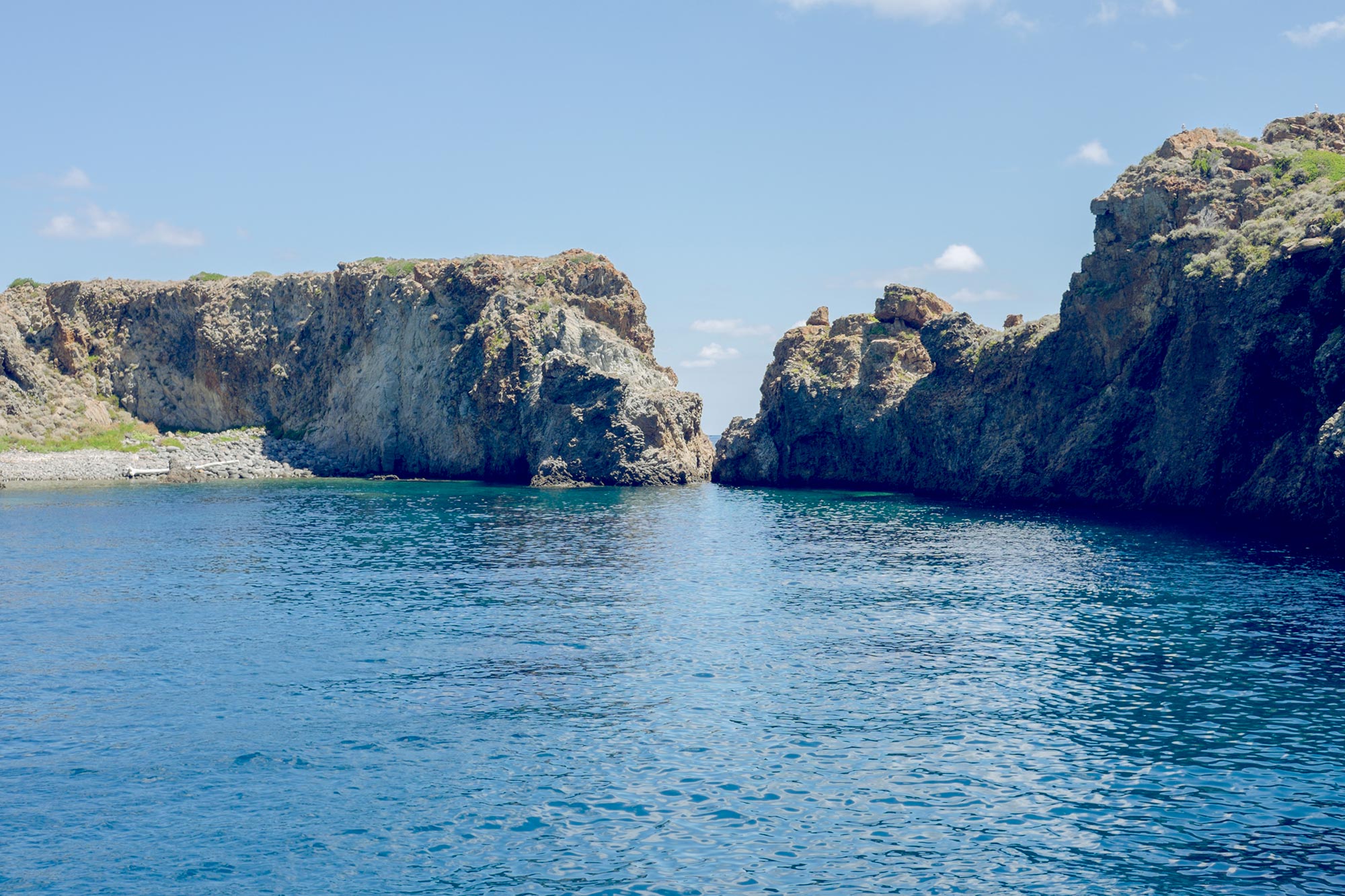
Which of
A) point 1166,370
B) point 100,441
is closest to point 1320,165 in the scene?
point 1166,370

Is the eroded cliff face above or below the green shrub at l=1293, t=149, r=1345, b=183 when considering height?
below

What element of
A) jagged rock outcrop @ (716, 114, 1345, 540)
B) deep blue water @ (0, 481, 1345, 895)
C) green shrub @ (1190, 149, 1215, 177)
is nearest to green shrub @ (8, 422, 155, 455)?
deep blue water @ (0, 481, 1345, 895)

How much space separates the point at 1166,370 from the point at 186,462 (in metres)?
122

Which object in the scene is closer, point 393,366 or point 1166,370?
point 1166,370

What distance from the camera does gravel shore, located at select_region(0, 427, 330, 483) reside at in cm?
13100

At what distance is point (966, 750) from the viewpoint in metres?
28.8

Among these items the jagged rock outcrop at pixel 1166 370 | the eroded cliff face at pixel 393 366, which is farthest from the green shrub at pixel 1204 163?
the eroded cliff face at pixel 393 366

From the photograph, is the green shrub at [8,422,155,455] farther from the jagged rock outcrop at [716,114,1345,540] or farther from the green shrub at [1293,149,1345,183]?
the green shrub at [1293,149,1345,183]

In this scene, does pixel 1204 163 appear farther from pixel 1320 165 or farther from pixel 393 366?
pixel 393 366

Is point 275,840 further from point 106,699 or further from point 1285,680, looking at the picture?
point 1285,680

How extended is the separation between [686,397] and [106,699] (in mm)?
103013

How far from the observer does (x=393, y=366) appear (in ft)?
476

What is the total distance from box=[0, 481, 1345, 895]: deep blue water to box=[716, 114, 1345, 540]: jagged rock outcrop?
Answer: 17.3 metres

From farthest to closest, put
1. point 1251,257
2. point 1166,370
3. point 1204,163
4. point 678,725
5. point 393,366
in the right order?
point 393,366, point 1204,163, point 1166,370, point 1251,257, point 678,725
